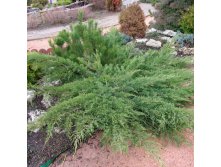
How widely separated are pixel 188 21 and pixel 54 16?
7.08ft

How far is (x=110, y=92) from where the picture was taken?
8.79 ft

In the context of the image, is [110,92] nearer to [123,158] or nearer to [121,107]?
[121,107]

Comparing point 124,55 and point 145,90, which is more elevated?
point 124,55

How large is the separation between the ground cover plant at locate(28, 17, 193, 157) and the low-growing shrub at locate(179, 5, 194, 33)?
5.79 feet

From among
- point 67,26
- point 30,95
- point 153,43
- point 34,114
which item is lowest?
point 34,114

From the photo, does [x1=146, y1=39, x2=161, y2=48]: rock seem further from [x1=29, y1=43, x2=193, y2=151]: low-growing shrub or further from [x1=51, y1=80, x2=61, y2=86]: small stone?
[x1=51, y1=80, x2=61, y2=86]: small stone

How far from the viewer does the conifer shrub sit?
4.79 metres

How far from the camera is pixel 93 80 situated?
279 cm

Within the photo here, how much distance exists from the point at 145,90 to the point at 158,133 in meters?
0.37

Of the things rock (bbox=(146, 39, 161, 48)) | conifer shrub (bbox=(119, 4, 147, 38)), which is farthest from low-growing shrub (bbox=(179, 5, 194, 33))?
rock (bbox=(146, 39, 161, 48))

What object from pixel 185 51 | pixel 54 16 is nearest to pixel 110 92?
pixel 185 51
